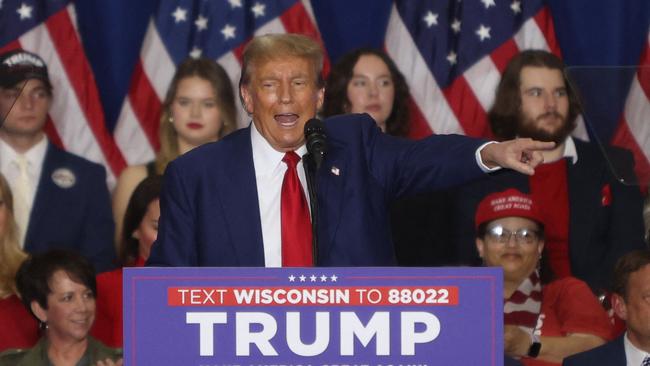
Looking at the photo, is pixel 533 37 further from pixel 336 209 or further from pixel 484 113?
pixel 336 209

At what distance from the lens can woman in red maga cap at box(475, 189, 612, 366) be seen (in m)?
4.44

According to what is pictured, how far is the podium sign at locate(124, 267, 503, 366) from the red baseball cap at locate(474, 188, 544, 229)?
7.54 ft

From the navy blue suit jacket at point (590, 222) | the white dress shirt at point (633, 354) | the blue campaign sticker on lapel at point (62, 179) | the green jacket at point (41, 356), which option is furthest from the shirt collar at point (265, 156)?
the blue campaign sticker on lapel at point (62, 179)

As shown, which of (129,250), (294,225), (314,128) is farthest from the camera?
(129,250)

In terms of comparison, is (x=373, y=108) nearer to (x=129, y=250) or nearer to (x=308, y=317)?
(x=129, y=250)

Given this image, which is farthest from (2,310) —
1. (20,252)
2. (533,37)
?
(533,37)

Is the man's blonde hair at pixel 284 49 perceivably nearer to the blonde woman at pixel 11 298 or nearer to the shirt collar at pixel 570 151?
the blonde woman at pixel 11 298

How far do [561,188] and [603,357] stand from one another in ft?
3.62

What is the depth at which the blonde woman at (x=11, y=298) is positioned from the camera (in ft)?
15.3

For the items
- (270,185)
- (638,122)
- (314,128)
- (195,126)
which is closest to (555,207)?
(195,126)

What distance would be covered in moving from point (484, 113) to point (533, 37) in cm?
40

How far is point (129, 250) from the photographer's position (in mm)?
4852

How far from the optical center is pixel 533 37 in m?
5.75

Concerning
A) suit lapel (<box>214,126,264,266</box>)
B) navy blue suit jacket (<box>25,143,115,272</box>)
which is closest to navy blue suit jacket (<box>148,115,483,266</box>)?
suit lapel (<box>214,126,264,266</box>)
